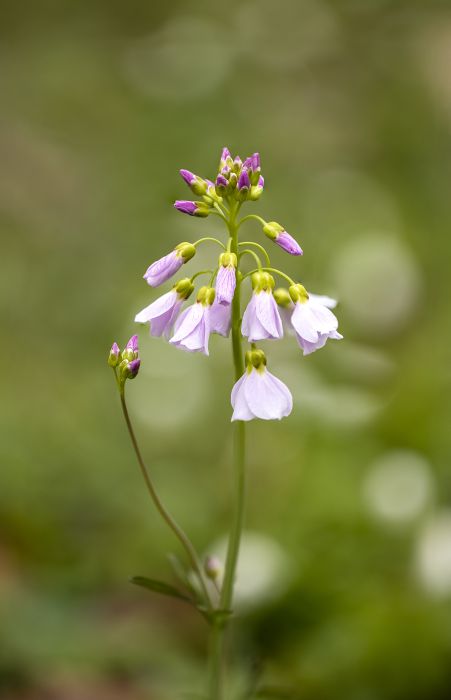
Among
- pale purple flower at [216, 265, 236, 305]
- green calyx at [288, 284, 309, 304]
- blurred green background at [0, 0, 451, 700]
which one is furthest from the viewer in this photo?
blurred green background at [0, 0, 451, 700]

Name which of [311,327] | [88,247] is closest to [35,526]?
[311,327]

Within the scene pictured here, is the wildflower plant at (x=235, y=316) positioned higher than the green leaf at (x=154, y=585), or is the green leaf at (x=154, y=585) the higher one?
the wildflower plant at (x=235, y=316)

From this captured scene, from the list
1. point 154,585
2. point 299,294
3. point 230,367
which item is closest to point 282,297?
point 299,294

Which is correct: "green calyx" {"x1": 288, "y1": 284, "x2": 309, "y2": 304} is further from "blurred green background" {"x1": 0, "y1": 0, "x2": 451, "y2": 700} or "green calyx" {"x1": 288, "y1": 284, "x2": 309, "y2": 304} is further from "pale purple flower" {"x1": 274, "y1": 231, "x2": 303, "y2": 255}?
"blurred green background" {"x1": 0, "y1": 0, "x2": 451, "y2": 700}

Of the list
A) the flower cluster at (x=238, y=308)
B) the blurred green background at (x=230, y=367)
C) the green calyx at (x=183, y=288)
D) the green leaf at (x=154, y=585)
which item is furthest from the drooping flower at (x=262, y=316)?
the blurred green background at (x=230, y=367)

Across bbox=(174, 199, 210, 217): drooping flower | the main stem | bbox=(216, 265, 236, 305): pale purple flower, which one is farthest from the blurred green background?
bbox=(174, 199, 210, 217): drooping flower

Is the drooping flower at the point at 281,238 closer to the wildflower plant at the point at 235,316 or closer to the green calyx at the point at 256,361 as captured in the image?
the wildflower plant at the point at 235,316

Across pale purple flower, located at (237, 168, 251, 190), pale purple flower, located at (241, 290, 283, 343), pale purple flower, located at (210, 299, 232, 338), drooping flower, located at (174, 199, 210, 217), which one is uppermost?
pale purple flower, located at (237, 168, 251, 190)
